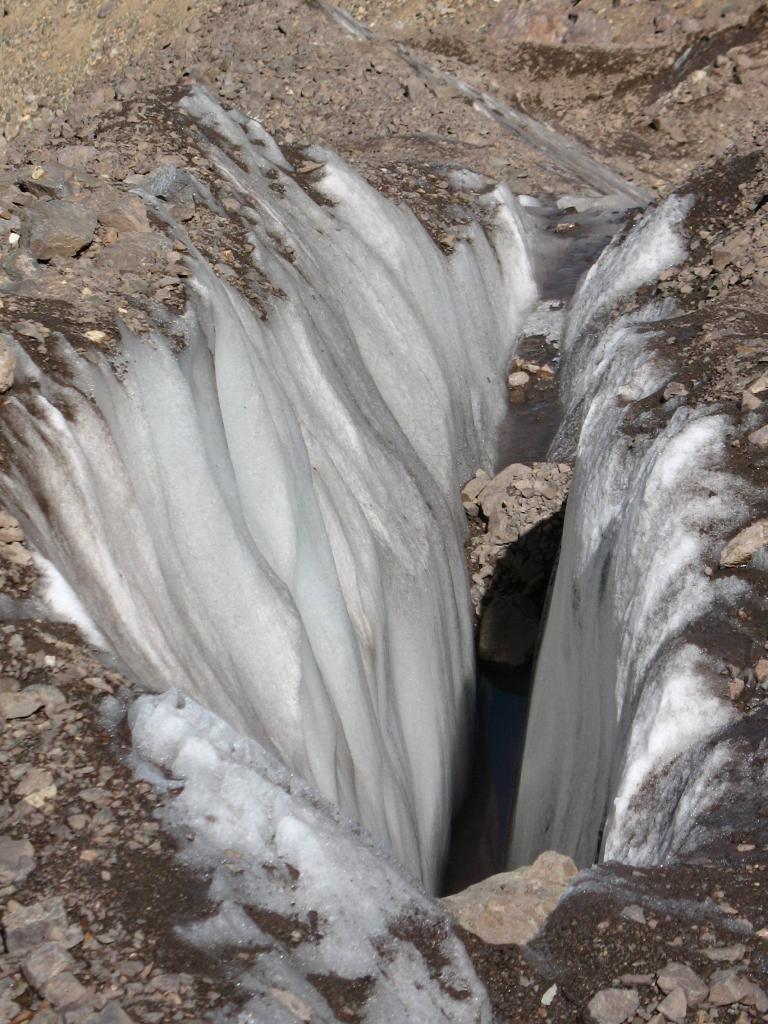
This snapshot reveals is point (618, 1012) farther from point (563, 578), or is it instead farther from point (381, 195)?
point (381, 195)

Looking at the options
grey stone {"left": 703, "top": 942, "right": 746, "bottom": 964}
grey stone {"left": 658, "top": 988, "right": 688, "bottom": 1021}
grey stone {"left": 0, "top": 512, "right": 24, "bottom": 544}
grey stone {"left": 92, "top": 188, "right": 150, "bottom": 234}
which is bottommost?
grey stone {"left": 658, "top": 988, "right": 688, "bottom": 1021}

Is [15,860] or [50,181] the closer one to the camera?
[15,860]

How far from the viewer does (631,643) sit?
740 cm

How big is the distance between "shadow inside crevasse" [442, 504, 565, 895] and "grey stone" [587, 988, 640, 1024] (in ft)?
21.4

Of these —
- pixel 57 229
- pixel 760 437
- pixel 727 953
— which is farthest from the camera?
pixel 57 229

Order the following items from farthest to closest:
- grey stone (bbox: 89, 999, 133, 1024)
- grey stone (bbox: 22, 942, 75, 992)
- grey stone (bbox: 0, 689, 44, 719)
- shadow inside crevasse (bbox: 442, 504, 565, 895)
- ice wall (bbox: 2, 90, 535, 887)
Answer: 1. shadow inside crevasse (bbox: 442, 504, 565, 895)
2. ice wall (bbox: 2, 90, 535, 887)
3. grey stone (bbox: 0, 689, 44, 719)
4. grey stone (bbox: 22, 942, 75, 992)
5. grey stone (bbox: 89, 999, 133, 1024)

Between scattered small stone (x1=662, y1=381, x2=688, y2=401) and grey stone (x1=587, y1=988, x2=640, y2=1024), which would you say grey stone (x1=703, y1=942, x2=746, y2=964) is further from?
scattered small stone (x1=662, y1=381, x2=688, y2=401)

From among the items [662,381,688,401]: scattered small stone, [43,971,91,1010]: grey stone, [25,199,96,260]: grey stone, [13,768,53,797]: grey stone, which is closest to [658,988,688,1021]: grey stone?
[43,971,91,1010]: grey stone

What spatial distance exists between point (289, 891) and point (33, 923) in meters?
0.95

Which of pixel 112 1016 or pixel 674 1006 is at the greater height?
pixel 674 1006

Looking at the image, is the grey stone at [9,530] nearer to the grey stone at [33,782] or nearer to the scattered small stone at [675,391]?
the grey stone at [33,782]

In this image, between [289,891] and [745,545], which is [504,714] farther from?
[289,891]

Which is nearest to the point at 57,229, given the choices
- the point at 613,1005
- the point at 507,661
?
the point at 507,661

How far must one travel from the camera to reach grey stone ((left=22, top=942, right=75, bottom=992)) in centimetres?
382
